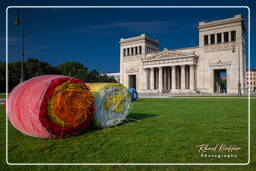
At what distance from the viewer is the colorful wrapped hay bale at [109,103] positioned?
252 inches

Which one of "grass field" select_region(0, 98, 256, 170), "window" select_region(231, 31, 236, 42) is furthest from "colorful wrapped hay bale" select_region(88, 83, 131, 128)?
"window" select_region(231, 31, 236, 42)

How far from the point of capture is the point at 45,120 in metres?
4.76

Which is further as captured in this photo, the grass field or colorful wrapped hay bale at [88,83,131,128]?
colorful wrapped hay bale at [88,83,131,128]

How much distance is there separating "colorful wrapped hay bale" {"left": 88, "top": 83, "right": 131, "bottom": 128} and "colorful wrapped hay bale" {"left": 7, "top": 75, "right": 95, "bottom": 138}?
2.76 ft

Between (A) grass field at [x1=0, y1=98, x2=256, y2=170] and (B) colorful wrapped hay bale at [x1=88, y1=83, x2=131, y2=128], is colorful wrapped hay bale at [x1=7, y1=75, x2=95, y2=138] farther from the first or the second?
(B) colorful wrapped hay bale at [x1=88, y1=83, x2=131, y2=128]

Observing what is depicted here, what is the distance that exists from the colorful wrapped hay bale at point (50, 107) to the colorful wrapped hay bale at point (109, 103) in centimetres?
84

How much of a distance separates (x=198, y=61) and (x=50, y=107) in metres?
62.1

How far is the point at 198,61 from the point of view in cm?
6012

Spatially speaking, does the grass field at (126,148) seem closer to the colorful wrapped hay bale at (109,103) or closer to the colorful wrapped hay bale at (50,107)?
the colorful wrapped hay bale at (50,107)

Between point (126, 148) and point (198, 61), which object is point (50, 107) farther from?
point (198, 61)

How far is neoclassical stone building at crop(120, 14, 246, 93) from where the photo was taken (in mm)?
52312

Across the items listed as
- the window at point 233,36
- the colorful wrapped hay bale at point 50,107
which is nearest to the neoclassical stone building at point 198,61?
the window at point 233,36

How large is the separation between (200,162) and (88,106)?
3.58m

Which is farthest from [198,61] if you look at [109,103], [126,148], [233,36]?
[126,148]
